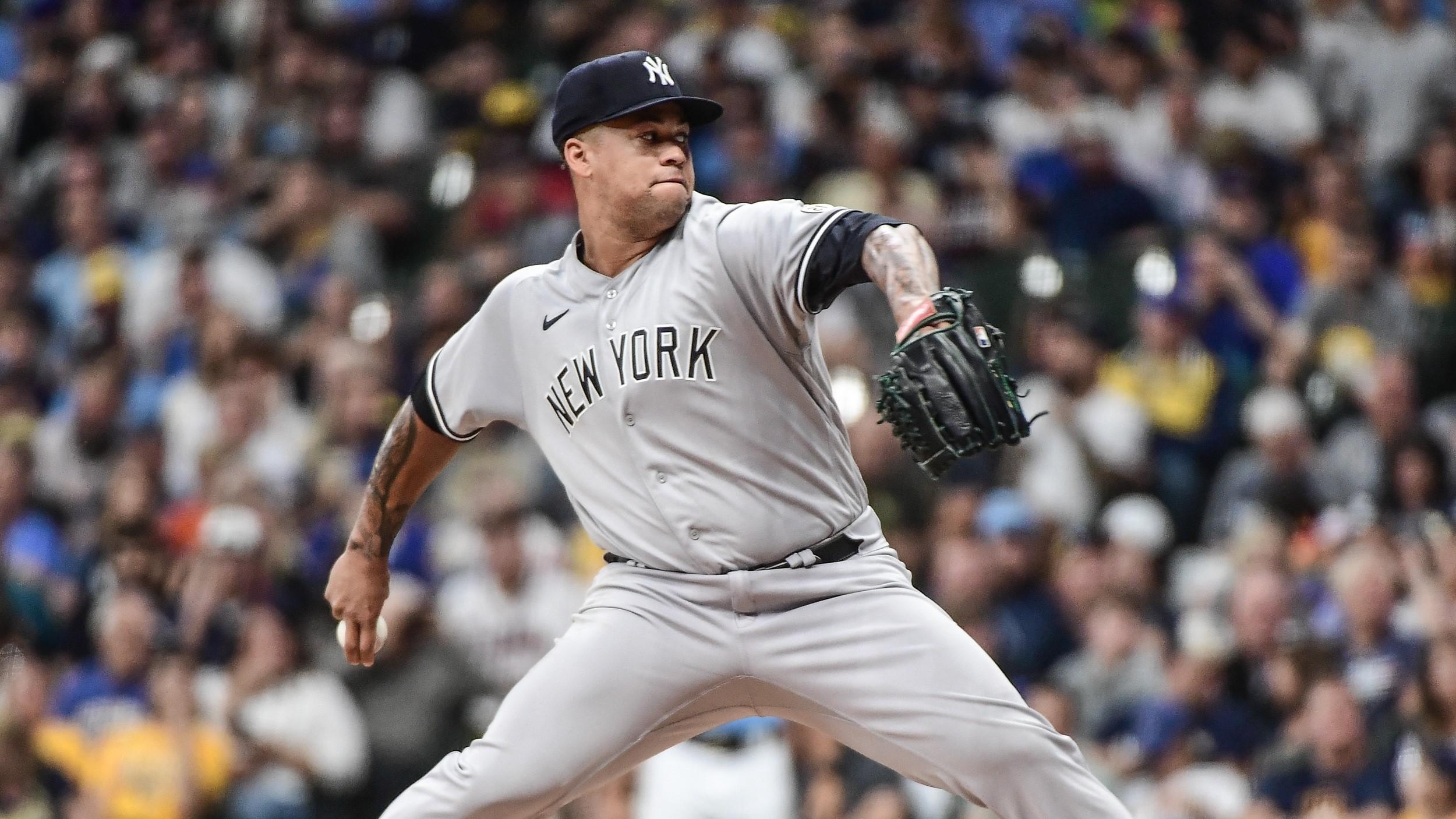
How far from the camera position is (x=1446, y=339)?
25.9ft

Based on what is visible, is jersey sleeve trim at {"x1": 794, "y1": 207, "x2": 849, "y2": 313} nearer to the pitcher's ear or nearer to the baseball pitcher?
the baseball pitcher

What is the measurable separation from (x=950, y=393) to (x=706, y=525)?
86 centimetres

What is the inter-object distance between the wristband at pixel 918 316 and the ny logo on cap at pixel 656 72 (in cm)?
97

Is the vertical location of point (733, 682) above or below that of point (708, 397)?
below

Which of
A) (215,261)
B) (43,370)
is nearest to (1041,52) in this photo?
(215,261)

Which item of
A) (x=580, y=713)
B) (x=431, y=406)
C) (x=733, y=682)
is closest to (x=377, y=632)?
(x=431, y=406)

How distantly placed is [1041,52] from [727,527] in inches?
260

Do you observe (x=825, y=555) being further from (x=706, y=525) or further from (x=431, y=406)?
(x=431, y=406)

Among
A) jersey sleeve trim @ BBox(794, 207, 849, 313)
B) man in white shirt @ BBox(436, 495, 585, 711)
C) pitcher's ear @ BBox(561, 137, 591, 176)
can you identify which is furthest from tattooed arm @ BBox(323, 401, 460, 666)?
man in white shirt @ BBox(436, 495, 585, 711)

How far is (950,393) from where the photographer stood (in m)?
3.21

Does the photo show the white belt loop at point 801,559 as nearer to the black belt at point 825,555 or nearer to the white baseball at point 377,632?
the black belt at point 825,555

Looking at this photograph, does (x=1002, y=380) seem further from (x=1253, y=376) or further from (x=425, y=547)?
(x=425, y=547)

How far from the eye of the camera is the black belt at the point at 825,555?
3891mm

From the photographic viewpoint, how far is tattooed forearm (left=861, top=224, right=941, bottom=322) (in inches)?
132
